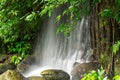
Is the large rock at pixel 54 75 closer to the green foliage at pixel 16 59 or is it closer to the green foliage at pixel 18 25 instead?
the green foliage at pixel 18 25

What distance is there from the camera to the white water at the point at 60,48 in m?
6.80

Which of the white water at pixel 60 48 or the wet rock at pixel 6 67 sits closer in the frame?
the white water at pixel 60 48

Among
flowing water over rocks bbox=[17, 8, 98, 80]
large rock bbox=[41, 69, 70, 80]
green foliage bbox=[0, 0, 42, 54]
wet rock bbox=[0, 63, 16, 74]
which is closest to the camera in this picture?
large rock bbox=[41, 69, 70, 80]

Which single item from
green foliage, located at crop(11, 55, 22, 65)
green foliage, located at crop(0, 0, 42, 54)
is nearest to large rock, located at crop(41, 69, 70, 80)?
green foliage, located at crop(0, 0, 42, 54)

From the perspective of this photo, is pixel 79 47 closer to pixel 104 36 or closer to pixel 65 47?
pixel 65 47

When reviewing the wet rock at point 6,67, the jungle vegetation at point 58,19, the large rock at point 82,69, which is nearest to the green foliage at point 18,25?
the jungle vegetation at point 58,19

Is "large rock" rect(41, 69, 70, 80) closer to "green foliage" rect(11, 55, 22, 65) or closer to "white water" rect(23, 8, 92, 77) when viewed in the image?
"white water" rect(23, 8, 92, 77)

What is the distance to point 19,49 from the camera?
27.4 ft

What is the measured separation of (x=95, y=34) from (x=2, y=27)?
265 centimetres

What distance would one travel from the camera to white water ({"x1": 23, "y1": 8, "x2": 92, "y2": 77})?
680 centimetres

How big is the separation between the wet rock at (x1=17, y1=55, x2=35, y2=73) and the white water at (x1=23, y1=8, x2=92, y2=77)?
128 mm

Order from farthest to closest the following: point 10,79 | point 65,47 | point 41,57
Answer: point 41,57 < point 65,47 < point 10,79

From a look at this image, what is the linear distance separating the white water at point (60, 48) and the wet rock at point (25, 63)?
13cm

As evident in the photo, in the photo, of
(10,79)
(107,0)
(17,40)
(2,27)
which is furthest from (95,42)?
(17,40)
